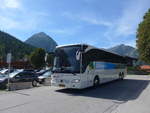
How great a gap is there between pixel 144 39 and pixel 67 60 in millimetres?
28456

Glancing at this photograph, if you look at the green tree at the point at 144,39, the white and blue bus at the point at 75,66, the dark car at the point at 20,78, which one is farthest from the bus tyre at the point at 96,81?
the green tree at the point at 144,39

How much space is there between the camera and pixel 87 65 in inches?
547

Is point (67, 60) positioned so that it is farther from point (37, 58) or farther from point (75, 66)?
point (37, 58)

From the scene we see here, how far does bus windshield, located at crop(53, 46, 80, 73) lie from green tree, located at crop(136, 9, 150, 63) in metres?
A: 26.8

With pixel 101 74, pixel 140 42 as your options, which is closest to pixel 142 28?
pixel 140 42

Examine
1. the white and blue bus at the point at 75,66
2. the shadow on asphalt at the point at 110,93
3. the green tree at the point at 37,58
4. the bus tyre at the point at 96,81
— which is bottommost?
the shadow on asphalt at the point at 110,93

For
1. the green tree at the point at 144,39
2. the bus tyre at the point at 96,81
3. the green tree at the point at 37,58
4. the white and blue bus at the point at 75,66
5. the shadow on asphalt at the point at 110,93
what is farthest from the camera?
the green tree at the point at 37,58

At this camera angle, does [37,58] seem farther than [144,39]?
Yes

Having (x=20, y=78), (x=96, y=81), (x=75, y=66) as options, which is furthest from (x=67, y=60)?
(x=20, y=78)

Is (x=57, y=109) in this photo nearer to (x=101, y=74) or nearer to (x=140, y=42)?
(x=101, y=74)

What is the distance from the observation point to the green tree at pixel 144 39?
3656 centimetres

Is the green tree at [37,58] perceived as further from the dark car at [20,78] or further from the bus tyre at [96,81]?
the bus tyre at [96,81]

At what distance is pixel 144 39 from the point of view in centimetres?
3762

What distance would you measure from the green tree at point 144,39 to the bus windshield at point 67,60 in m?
26.8
